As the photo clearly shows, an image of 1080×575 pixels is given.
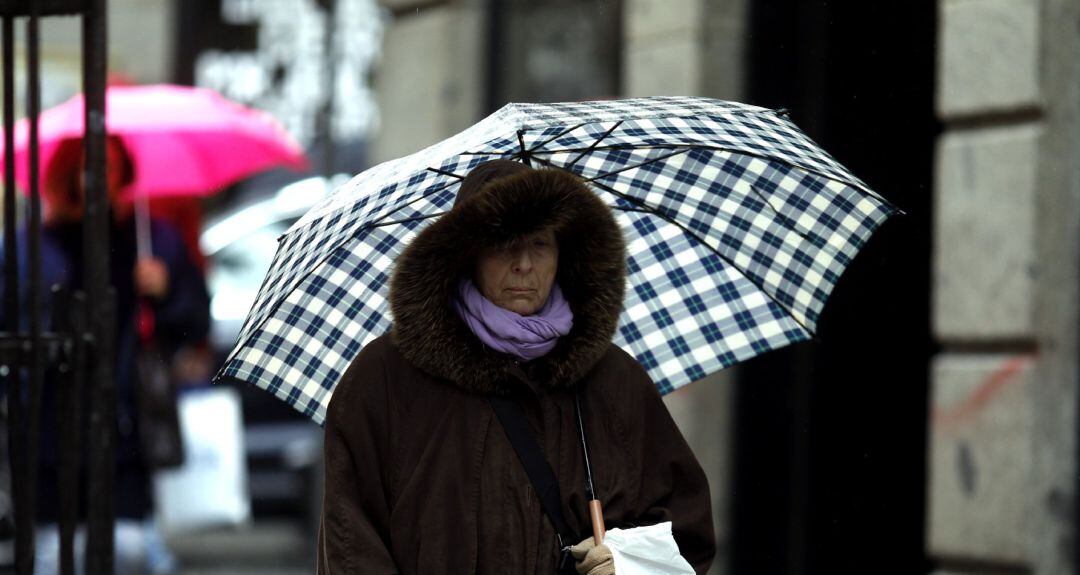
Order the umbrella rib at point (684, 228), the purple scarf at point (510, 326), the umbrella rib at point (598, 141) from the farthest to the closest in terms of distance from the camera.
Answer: the umbrella rib at point (684, 228) < the umbrella rib at point (598, 141) < the purple scarf at point (510, 326)

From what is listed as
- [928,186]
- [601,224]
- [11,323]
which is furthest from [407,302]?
[928,186]

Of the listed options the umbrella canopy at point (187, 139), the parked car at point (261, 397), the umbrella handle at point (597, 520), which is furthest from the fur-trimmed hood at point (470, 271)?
the parked car at point (261, 397)

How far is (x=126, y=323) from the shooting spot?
6.42m

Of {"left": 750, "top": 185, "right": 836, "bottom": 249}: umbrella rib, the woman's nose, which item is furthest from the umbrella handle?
{"left": 750, "top": 185, "right": 836, "bottom": 249}: umbrella rib

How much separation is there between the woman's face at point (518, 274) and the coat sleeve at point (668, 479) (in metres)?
0.27

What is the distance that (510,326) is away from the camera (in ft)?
10.8

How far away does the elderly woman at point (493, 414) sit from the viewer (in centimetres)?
321

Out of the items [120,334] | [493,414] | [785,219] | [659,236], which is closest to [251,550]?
[120,334]

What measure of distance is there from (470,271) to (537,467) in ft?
1.42

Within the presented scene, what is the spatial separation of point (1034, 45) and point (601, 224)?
294 cm

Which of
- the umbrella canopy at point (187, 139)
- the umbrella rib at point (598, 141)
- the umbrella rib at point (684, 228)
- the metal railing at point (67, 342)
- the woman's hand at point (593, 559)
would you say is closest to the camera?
the woman's hand at point (593, 559)

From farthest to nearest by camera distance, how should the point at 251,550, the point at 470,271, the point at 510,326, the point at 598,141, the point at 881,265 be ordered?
1. the point at 251,550
2. the point at 881,265
3. the point at 598,141
4. the point at 470,271
5. the point at 510,326

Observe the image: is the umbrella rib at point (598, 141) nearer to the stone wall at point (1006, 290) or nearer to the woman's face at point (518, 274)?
the woman's face at point (518, 274)

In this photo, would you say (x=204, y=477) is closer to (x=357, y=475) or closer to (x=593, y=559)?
(x=357, y=475)
